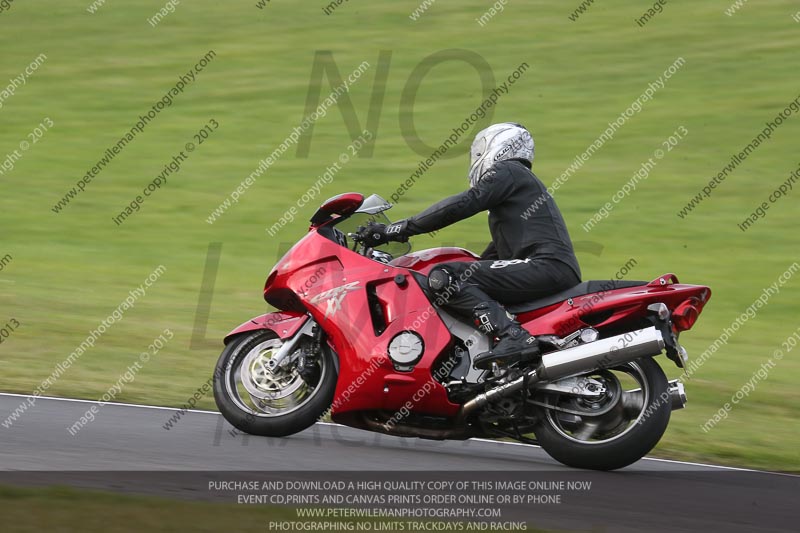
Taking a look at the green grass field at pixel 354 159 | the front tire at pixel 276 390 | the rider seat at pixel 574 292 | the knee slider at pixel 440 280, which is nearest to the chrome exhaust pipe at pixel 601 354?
the rider seat at pixel 574 292

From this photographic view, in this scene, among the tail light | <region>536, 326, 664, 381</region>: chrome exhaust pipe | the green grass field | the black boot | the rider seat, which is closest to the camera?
<region>536, 326, 664, 381</region>: chrome exhaust pipe

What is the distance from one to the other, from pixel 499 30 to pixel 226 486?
68.4ft

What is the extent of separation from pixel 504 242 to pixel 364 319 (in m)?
0.99

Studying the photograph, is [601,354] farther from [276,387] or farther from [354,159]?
[354,159]

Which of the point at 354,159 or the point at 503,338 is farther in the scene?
the point at 354,159

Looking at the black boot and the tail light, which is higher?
the tail light

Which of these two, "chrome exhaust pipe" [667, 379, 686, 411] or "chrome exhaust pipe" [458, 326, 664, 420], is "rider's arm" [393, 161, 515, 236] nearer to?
"chrome exhaust pipe" [458, 326, 664, 420]

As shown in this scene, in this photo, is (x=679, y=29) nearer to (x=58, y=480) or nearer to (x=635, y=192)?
(x=635, y=192)

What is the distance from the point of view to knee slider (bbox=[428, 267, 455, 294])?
693 cm

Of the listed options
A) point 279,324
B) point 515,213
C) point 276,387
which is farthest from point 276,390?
point 515,213

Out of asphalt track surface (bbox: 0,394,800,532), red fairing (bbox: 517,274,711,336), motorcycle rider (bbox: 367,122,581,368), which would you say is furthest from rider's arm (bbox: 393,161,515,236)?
asphalt track surface (bbox: 0,394,800,532)

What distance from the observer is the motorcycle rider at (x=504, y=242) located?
6.84m

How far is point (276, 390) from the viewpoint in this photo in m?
7.16

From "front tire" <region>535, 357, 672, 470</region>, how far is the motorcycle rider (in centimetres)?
47
